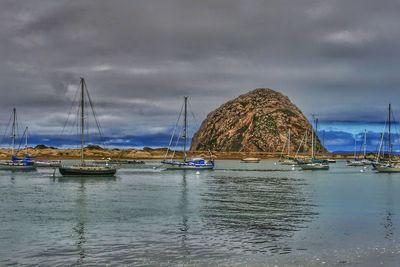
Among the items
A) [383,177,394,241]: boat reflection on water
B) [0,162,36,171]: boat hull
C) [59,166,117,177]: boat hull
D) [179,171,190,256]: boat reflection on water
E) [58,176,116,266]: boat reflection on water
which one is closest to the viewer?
[58,176,116,266]: boat reflection on water

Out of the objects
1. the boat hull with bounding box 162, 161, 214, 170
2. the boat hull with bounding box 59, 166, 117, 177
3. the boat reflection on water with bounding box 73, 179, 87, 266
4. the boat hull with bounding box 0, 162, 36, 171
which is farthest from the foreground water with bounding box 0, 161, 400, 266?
the boat hull with bounding box 0, 162, 36, 171

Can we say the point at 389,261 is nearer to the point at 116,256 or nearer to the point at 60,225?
the point at 116,256

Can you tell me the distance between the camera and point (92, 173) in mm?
98062

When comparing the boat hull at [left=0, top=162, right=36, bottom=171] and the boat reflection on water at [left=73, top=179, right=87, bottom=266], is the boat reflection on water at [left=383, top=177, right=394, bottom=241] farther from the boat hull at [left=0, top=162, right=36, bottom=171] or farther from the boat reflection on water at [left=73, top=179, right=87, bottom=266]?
the boat hull at [left=0, top=162, right=36, bottom=171]

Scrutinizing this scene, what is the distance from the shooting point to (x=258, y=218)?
4159 centimetres

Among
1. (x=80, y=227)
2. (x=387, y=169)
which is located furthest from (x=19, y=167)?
(x=80, y=227)

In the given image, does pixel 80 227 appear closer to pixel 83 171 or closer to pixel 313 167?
pixel 83 171

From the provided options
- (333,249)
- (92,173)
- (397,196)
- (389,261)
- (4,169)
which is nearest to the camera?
(389,261)

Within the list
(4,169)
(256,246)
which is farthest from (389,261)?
(4,169)

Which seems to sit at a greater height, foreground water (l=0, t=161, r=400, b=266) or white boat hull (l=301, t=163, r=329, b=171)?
white boat hull (l=301, t=163, r=329, b=171)

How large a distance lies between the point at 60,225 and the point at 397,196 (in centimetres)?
4911

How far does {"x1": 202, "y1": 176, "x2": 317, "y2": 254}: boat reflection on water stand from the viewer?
30.4 m

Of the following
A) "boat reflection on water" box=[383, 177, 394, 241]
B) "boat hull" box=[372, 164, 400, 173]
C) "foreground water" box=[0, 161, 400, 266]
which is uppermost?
"boat hull" box=[372, 164, 400, 173]

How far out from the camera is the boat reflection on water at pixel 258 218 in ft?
99.7
